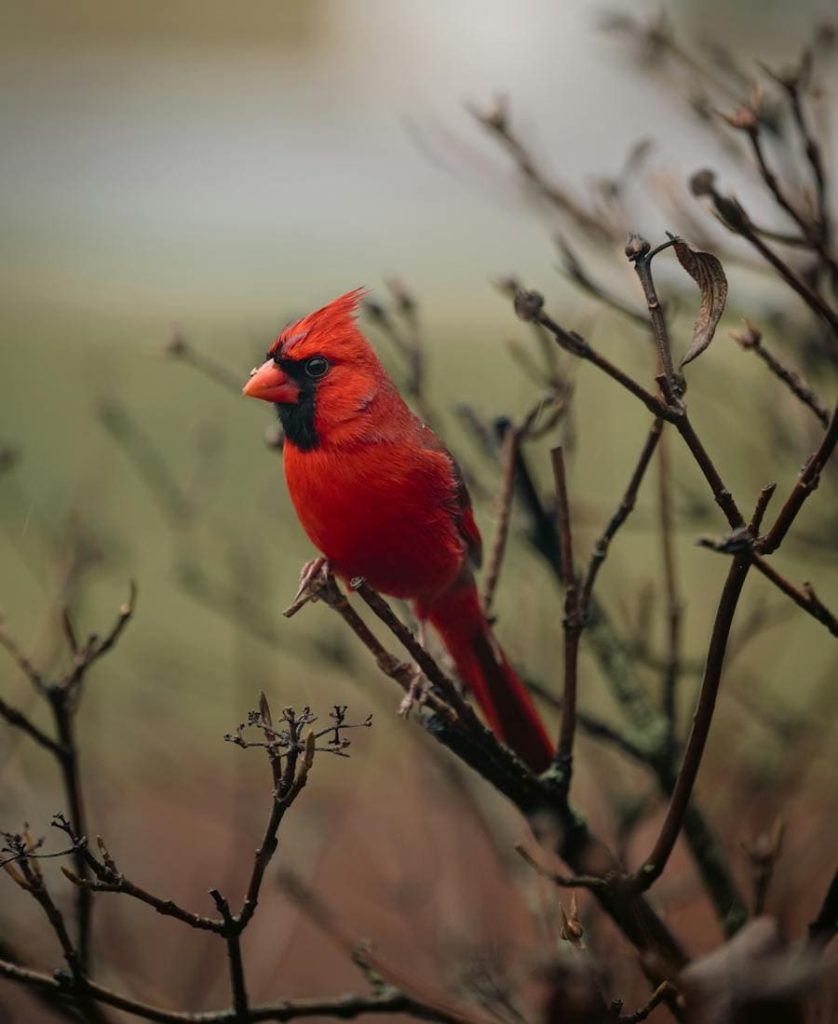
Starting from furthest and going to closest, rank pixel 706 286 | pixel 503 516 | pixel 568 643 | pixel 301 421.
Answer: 1. pixel 503 516
2. pixel 568 643
3. pixel 301 421
4. pixel 706 286

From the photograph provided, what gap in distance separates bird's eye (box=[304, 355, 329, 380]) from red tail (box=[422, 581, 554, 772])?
0.22 m

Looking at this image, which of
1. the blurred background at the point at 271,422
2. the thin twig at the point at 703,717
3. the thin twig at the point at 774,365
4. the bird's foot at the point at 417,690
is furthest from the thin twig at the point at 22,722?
the thin twig at the point at 774,365

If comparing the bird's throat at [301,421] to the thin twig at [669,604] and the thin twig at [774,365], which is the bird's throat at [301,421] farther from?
the thin twig at [669,604]

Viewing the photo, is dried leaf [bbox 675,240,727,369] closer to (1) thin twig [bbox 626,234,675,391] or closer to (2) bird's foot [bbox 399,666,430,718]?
A: (1) thin twig [bbox 626,234,675,391]

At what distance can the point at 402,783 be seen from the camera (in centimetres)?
222

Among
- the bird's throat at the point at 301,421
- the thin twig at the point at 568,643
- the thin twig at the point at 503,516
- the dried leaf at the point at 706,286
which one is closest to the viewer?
the dried leaf at the point at 706,286

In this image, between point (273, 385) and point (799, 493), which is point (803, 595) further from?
point (273, 385)

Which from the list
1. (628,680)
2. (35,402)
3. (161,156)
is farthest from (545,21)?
(628,680)

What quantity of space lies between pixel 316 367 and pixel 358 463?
6cm

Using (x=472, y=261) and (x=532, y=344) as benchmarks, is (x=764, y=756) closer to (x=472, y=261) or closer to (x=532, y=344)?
(x=532, y=344)

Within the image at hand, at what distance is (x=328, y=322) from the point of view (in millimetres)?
550

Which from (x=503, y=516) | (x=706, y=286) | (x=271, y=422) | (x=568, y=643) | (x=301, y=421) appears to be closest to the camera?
(x=706, y=286)

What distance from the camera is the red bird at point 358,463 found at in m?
0.55

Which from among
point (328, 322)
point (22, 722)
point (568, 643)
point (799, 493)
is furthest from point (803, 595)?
point (22, 722)
